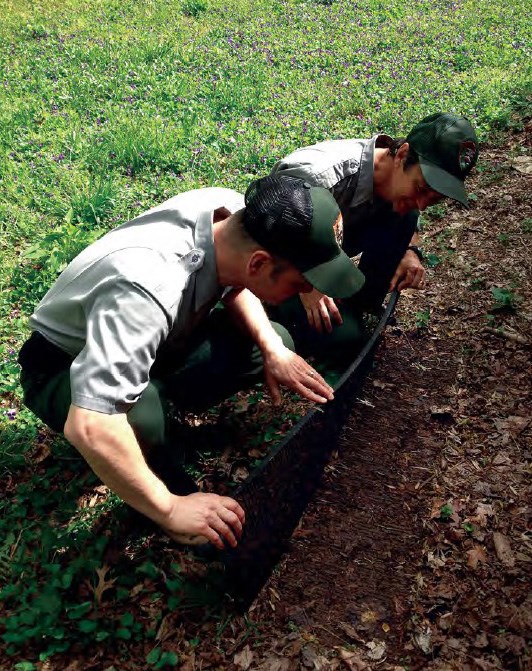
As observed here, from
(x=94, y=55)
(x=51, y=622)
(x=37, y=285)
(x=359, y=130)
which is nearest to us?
(x=51, y=622)

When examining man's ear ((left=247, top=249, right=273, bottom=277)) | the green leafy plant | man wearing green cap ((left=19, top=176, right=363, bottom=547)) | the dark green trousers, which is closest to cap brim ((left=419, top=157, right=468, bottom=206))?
man wearing green cap ((left=19, top=176, right=363, bottom=547))

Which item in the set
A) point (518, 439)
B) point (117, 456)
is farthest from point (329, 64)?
point (117, 456)

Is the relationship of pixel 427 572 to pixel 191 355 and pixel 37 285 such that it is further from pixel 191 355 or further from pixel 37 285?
pixel 37 285

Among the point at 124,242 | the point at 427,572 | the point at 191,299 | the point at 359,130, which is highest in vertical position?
the point at 124,242

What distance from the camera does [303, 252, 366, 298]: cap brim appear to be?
1749 mm

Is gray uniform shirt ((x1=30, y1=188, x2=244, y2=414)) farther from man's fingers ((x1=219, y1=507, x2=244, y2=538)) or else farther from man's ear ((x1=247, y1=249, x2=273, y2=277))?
man's fingers ((x1=219, y1=507, x2=244, y2=538))

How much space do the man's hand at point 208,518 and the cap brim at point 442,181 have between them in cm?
148

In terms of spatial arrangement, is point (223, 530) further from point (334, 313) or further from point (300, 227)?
point (334, 313)

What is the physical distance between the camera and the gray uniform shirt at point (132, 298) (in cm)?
156

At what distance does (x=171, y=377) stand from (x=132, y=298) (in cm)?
65

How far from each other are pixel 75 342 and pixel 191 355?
0.47 m

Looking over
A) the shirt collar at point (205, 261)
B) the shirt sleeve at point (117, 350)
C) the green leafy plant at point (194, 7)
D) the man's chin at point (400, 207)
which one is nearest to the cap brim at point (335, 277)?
the shirt collar at point (205, 261)

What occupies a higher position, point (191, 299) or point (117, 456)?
point (191, 299)

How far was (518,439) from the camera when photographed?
2564mm
